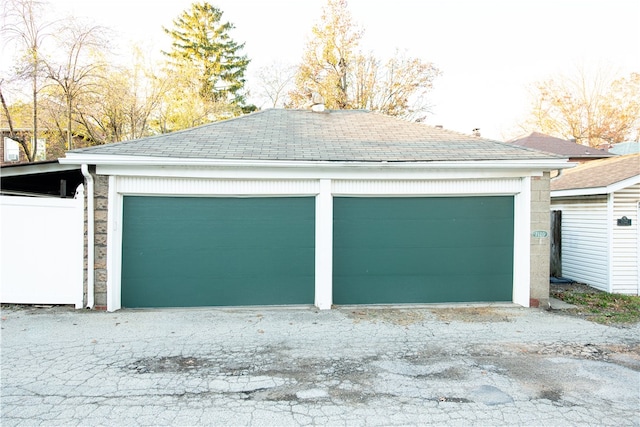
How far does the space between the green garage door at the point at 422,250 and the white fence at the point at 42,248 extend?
4513 mm

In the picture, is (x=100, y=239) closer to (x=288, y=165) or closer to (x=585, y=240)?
(x=288, y=165)

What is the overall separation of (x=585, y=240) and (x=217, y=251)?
8.58 meters

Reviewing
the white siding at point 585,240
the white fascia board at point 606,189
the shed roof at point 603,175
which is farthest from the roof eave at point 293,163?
the white siding at point 585,240

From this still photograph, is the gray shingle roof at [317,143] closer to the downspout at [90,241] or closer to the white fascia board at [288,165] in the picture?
the white fascia board at [288,165]

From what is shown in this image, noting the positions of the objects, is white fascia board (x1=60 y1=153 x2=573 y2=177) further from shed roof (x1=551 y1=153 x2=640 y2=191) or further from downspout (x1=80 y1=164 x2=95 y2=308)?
shed roof (x1=551 y1=153 x2=640 y2=191)

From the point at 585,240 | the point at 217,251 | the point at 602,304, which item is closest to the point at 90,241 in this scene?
the point at 217,251

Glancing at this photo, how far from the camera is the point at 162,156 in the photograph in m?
6.47

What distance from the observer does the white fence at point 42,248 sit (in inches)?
263

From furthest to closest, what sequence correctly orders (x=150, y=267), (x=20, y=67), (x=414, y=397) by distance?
(x=20, y=67) < (x=150, y=267) < (x=414, y=397)

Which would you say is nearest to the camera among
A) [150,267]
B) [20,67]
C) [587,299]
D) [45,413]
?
[45,413]


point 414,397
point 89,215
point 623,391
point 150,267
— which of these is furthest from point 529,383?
point 89,215

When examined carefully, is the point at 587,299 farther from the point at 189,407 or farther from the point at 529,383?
the point at 189,407

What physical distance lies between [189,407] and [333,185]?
4453 millimetres

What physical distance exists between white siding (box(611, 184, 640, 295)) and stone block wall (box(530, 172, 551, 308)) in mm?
2693
